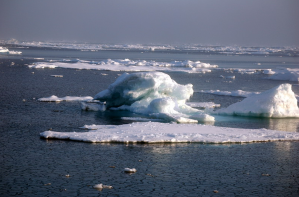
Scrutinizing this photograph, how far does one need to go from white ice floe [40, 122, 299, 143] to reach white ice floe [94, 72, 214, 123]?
3.75 meters

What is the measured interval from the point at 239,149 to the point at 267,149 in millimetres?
1080

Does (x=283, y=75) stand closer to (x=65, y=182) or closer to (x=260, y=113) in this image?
(x=260, y=113)

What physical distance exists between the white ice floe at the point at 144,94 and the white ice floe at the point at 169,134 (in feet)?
12.3

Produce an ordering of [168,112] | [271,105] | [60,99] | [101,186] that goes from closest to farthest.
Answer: [101,186]
[168,112]
[271,105]
[60,99]

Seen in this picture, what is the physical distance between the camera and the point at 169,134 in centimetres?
1819

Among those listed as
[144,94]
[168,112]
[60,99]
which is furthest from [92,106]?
[168,112]

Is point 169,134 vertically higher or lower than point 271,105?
lower

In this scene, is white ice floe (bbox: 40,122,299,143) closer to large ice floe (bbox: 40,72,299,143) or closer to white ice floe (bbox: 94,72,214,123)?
large ice floe (bbox: 40,72,299,143)

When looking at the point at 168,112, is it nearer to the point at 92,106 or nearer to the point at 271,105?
the point at 92,106

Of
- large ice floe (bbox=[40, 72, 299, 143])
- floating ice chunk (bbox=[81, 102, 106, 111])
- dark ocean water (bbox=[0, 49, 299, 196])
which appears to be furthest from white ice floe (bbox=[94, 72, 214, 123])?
dark ocean water (bbox=[0, 49, 299, 196])

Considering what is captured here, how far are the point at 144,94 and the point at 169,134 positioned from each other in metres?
7.12

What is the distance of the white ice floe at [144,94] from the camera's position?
2405 cm

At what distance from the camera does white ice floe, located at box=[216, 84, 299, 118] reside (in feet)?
78.1

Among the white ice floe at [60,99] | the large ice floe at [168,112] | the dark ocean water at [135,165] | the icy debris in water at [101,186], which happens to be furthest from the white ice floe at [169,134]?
the white ice floe at [60,99]
